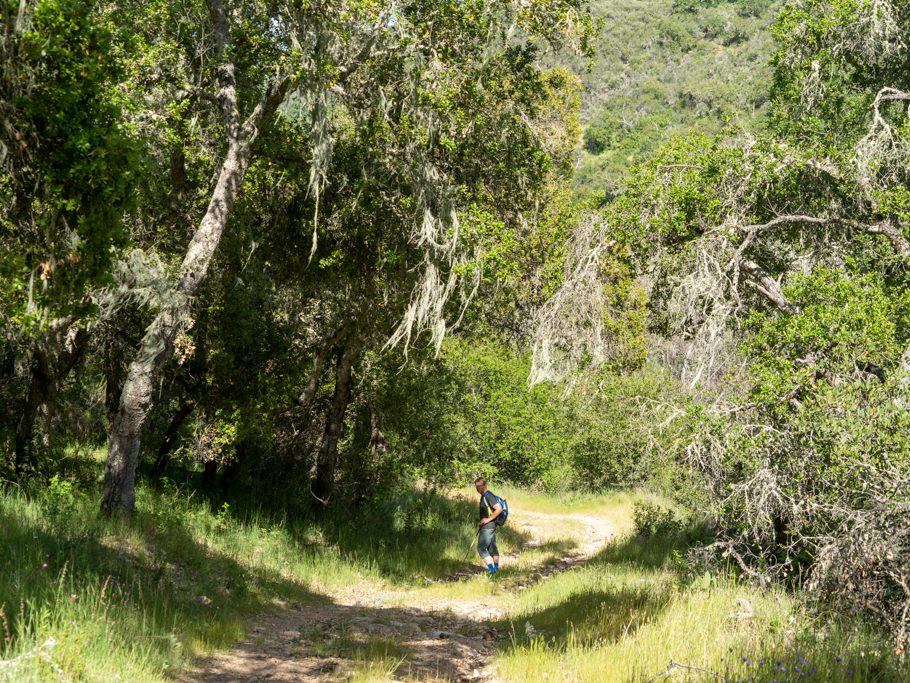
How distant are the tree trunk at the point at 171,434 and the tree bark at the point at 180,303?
9.92ft

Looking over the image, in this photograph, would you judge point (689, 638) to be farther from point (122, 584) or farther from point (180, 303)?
point (180, 303)

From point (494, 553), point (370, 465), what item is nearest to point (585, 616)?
point (494, 553)

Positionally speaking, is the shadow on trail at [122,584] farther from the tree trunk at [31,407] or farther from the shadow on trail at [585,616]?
the shadow on trail at [585,616]

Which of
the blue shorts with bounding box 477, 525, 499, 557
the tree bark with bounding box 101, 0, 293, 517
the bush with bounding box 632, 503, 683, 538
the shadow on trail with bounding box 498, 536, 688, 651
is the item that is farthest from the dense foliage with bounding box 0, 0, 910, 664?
the bush with bounding box 632, 503, 683, 538

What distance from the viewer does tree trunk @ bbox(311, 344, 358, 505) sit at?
41.8 feet

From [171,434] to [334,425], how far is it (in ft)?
8.71

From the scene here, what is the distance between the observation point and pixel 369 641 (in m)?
6.69

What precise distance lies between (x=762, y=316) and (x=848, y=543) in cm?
249

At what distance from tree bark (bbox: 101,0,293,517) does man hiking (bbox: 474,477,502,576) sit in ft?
16.3

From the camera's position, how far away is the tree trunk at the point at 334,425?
12742 mm

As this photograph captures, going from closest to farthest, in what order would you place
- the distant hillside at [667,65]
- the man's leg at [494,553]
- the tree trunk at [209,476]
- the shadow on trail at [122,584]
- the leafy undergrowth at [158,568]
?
the leafy undergrowth at [158,568], the shadow on trail at [122,584], the man's leg at [494,553], the tree trunk at [209,476], the distant hillside at [667,65]

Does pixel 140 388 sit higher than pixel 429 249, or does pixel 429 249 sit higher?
pixel 429 249

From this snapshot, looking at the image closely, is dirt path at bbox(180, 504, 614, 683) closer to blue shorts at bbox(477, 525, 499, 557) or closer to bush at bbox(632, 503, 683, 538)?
blue shorts at bbox(477, 525, 499, 557)

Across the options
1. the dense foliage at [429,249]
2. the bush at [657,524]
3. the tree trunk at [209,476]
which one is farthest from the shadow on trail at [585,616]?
the tree trunk at [209,476]
